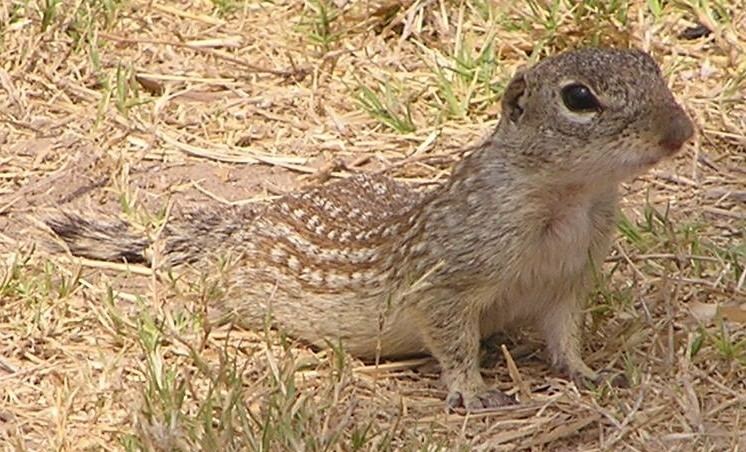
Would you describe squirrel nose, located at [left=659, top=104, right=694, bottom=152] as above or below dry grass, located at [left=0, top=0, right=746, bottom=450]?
above

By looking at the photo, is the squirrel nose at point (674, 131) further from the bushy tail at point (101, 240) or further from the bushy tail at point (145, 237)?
the bushy tail at point (101, 240)

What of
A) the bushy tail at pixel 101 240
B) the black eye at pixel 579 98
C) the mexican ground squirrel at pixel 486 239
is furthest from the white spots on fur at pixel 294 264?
the black eye at pixel 579 98

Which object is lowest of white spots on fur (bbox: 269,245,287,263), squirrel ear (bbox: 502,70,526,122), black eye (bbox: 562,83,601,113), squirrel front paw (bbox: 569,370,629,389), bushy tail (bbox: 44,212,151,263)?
bushy tail (bbox: 44,212,151,263)

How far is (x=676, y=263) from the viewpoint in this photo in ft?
16.4

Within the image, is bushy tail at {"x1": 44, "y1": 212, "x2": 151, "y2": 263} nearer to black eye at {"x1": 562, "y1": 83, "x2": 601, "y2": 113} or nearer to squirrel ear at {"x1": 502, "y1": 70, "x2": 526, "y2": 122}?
squirrel ear at {"x1": 502, "y1": 70, "x2": 526, "y2": 122}

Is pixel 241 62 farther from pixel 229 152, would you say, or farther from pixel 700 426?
pixel 700 426

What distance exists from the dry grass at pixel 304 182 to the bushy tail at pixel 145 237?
0.08 meters

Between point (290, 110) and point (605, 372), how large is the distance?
6.92 ft

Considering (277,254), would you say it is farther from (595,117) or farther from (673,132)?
(673,132)

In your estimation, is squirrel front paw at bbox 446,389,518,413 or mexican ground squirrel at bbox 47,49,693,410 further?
squirrel front paw at bbox 446,389,518,413

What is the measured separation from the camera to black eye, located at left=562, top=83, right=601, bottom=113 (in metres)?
4.25

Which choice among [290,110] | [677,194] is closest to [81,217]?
[290,110]

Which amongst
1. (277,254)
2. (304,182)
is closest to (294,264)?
(277,254)

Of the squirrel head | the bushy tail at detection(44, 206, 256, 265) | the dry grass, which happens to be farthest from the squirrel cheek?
the bushy tail at detection(44, 206, 256, 265)
